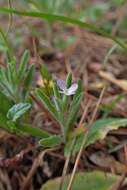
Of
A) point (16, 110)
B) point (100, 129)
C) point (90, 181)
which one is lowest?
point (90, 181)

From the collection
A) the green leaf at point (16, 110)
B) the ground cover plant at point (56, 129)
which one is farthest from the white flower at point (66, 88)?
the green leaf at point (16, 110)

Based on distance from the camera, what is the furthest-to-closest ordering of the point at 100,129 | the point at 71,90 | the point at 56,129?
the point at 56,129, the point at 100,129, the point at 71,90

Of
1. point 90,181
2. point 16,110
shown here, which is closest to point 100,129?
point 90,181

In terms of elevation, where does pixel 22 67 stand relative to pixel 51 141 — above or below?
above

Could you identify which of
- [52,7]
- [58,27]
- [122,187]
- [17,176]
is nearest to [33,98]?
[17,176]

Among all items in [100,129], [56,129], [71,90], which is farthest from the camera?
[56,129]

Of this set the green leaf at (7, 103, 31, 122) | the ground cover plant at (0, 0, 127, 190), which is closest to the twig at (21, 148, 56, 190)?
the ground cover plant at (0, 0, 127, 190)

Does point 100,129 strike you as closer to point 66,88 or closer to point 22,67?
point 66,88
